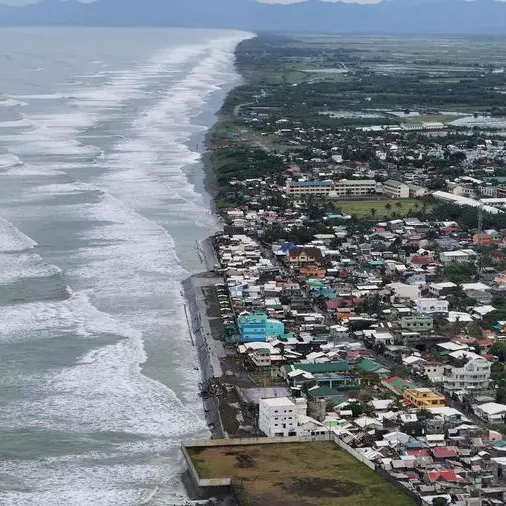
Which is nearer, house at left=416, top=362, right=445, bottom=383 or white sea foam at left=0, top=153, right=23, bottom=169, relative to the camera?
house at left=416, top=362, right=445, bottom=383

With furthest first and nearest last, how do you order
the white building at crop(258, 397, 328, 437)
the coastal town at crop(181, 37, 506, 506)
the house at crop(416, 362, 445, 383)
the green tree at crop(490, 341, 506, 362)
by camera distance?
the green tree at crop(490, 341, 506, 362)
the house at crop(416, 362, 445, 383)
the white building at crop(258, 397, 328, 437)
the coastal town at crop(181, 37, 506, 506)

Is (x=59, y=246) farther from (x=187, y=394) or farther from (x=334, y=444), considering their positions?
(x=334, y=444)

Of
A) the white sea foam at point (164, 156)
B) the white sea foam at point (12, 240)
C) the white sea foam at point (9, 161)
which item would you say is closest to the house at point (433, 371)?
the white sea foam at point (12, 240)

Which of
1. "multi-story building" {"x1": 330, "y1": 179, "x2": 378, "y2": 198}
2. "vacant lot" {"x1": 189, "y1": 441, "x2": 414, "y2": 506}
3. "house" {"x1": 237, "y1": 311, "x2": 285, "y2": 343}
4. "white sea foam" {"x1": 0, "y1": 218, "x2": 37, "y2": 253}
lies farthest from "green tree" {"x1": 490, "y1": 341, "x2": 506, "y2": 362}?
"multi-story building" {"x1": 330, "y1": 179, "x2": 378, "y2": 198}

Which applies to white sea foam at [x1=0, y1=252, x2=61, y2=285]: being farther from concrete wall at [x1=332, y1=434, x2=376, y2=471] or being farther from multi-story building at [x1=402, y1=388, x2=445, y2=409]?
concrete wall at [x1=332, y1=434, x2=376, y2=471]

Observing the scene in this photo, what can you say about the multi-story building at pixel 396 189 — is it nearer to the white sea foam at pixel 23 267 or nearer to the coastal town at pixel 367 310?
the coastal town at pixel 367 310

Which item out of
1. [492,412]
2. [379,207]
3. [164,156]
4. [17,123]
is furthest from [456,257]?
[17,123]
